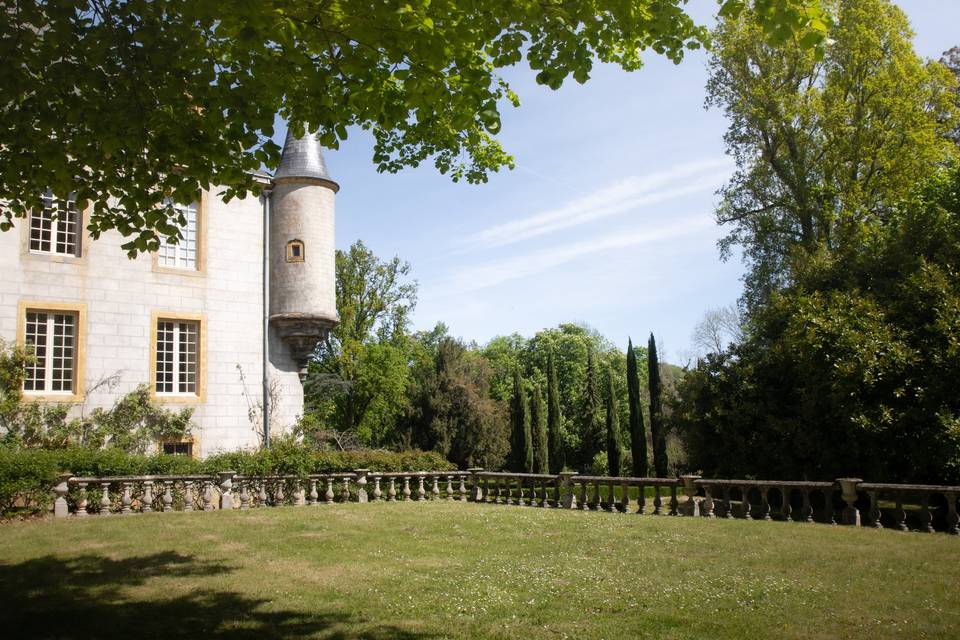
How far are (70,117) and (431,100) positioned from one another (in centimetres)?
349

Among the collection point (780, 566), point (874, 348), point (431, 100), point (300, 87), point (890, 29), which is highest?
point (890, 29)

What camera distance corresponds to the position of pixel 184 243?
77.8ft

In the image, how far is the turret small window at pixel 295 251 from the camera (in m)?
25.2

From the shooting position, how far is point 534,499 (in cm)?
2047

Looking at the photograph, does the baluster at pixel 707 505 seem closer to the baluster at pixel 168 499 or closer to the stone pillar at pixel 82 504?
the baluster at pixel 168 499

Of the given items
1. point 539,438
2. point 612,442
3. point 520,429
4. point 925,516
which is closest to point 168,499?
point 925,516

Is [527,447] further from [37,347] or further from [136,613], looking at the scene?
[136,613]

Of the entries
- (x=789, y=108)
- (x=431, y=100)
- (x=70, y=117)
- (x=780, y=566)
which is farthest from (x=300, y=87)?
(x=789, y=108)

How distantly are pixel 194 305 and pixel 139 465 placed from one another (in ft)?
25.3

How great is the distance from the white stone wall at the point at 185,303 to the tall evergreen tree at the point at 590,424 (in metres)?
29.7

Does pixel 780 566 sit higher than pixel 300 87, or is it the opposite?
pixel 300 87

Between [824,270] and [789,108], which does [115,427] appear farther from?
[789,108]

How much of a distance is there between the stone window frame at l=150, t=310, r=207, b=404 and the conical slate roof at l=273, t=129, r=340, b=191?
20.2 feet

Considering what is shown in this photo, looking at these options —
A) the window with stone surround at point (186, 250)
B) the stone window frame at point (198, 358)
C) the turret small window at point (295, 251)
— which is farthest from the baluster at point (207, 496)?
the turret small window at point (295, 251)
